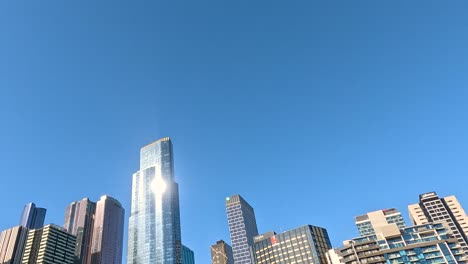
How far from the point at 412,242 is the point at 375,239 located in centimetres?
1727

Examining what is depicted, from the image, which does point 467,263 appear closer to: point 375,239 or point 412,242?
point 412,242

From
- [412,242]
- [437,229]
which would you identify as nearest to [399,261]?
[412,242]

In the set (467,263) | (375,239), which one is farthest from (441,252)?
(375,239)

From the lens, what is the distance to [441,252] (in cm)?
16588

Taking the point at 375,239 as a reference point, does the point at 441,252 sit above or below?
below

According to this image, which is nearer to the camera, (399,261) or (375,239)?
(399,261)

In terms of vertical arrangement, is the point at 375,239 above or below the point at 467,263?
above

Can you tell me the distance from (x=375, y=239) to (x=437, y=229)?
97.9 feet

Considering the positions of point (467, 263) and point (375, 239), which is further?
point (375, 239)

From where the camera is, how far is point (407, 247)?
17250 centimetres

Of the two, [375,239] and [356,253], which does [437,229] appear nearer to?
[375,239]

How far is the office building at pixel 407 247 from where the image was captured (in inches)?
6555

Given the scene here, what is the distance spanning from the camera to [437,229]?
577 feet

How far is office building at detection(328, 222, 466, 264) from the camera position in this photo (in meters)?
166
